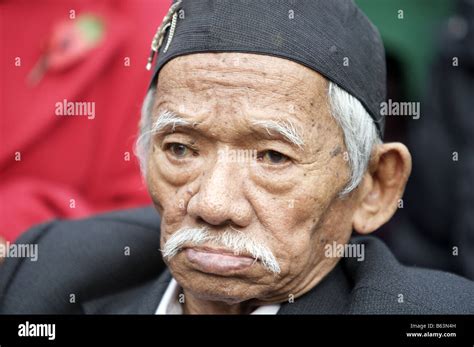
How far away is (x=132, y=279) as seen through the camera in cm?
355

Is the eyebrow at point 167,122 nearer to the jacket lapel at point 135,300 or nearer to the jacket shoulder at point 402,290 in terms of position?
the jacket lapel at point 135,300

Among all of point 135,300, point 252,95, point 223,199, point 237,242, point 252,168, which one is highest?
point 252,95

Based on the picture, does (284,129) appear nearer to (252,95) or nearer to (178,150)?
(252,95)

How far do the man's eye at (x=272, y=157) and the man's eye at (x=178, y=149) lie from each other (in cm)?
27

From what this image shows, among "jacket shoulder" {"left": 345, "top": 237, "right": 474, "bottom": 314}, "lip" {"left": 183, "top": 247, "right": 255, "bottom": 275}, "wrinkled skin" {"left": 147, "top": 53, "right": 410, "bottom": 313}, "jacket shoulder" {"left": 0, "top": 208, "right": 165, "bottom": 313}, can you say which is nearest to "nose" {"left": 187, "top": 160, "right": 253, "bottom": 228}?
"wrinkled skin" {"left": 147, "top": 53, "right": 410, "bottom": 313}

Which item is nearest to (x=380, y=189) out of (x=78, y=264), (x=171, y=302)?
(x=171, y=302)

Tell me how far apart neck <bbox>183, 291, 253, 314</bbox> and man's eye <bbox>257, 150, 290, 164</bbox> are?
57 cm

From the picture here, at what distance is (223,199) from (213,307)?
573 mm

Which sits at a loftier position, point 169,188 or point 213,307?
point 169,188

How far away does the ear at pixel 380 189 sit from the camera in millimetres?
3021

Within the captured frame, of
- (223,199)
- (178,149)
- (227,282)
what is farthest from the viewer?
(178,149)

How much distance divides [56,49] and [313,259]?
2336 millimetres

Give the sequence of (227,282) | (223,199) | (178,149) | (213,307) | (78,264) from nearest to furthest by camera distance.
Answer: (223,199), (227,282), (178,149), (213,307), (78,264)

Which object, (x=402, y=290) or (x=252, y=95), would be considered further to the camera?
(x=402, y=290)
